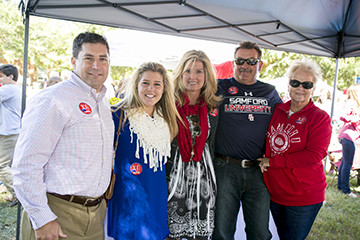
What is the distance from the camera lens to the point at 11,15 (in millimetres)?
19391

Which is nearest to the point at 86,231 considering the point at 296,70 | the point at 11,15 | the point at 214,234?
the point at 214,234

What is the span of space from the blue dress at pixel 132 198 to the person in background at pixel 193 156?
0.32 meters

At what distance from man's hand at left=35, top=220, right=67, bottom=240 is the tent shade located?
7.37 feet

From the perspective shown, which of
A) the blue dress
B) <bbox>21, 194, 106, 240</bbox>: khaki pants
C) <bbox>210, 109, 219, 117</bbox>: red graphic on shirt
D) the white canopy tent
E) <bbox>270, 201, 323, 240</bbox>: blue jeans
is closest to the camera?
<bbox>21, 194, 106, 240</bbox>: khaki pants

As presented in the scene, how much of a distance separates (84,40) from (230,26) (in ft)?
8.93

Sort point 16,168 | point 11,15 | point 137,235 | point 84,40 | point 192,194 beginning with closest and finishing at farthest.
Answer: point 16,168 → point 84,40 → point 137,235 → point 192,194 → point 11,15

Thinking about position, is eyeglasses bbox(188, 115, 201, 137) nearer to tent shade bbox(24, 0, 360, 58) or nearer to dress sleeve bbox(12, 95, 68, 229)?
dress sleeve bbox(12, 95, 68, 229)

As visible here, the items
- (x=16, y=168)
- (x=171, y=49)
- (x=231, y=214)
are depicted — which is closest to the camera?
(x=16, y=168)

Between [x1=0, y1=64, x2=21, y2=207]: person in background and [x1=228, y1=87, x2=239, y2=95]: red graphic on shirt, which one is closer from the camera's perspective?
[x1=228, y1=87, x2=239, y2=95]: red graphic on shirt

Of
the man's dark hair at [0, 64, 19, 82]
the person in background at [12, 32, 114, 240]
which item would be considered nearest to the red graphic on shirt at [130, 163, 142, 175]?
the person in background at [12, 32, 114, 240]

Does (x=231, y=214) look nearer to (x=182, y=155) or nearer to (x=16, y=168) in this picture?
(x=182, y=155)

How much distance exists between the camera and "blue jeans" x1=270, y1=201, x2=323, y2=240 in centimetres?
249

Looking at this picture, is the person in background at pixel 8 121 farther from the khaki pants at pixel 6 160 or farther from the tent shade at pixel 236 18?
the tent shade at pixel 236 18

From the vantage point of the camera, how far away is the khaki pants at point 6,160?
4445 millimetres
